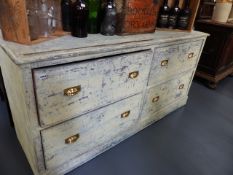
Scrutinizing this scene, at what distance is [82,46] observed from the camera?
36.4 inches

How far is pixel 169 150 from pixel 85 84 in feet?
2.99

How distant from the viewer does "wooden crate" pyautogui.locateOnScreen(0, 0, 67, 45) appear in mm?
778

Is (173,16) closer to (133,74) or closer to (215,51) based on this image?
(133,74)

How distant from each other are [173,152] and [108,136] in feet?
1.75

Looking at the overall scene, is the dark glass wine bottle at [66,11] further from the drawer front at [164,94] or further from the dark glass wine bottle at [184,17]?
the dark glass wine bottle at [184,17]

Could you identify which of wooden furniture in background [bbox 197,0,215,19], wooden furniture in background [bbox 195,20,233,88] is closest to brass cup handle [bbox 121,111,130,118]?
wooden furniture in background [bbox 195,20,233,88]

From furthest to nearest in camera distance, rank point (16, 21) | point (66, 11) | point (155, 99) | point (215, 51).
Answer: point (215, 51) < point (155, 99) < point (66, 11) < point (16, 21)

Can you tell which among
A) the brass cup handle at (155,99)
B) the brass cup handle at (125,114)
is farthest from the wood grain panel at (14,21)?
the brass cup handle at (155,99)

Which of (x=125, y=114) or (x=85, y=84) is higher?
(x=85, y=84)

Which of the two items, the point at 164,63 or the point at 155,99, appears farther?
the point at 155,99

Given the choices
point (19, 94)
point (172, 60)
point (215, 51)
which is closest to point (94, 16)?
point (19, 94)

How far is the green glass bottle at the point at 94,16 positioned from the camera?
3.59 ft

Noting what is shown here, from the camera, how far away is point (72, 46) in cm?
91

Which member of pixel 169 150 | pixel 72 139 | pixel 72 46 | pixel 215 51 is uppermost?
pixel 72 46
